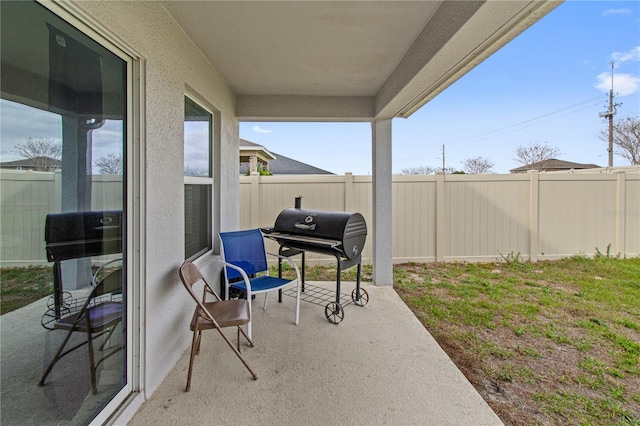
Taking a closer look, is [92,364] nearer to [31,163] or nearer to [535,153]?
[31,163]

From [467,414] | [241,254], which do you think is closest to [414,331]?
[467,414]

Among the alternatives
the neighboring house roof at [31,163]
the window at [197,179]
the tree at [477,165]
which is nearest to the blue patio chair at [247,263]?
the window at [197,179]

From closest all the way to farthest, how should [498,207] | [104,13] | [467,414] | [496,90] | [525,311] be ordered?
[104,13], [467,414], [525,311], [498,207], [496,90]

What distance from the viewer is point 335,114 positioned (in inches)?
168

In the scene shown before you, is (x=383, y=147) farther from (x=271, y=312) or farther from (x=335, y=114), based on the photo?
(x=271, y=312)

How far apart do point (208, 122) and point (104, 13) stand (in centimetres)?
191

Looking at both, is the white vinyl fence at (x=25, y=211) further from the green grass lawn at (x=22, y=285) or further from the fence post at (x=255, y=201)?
the fence post at (x=255, y=201)

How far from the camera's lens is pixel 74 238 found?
1.49 metres

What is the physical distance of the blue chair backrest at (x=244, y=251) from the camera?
321 centimetres

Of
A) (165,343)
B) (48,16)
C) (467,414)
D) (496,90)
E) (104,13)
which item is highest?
(496,90)

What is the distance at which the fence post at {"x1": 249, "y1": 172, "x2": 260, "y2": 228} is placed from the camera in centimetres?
553

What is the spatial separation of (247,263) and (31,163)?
7.80 feet

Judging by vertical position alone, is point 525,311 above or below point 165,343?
below

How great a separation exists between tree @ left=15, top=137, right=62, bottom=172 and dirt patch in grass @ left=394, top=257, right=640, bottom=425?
9.86 ft
